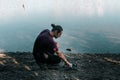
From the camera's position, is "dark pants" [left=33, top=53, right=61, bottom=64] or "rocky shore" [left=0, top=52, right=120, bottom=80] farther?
"dark pants" [left=33, top=53, right=61, bottom=64]

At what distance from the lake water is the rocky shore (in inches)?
178

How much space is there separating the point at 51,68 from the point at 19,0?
3569 centimetres

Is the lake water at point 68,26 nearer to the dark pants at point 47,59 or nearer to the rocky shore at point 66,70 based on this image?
the rocky shore at point 66,70

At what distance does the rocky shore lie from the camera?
11758 millimetres

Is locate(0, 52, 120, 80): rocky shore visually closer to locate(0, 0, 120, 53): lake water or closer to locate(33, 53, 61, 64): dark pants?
locate(33, 53, 61, 64): dark pants

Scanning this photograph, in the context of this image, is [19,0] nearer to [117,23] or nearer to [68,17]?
[68,17]

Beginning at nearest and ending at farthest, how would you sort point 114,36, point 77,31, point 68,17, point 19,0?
point 114,36 → point 77,31 → point 68,17 → point 19,0

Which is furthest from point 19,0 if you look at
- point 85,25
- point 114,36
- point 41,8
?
point 114,36

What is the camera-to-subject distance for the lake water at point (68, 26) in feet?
68.9

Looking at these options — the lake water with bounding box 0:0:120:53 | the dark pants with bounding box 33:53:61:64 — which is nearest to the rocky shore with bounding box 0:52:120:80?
the dark pants with bounding box 33:53:61:64

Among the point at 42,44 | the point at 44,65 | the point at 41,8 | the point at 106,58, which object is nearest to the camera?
the point at 42,44

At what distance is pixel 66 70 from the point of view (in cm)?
1250

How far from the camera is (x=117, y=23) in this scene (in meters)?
28.3

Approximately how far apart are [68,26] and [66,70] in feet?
51.0
